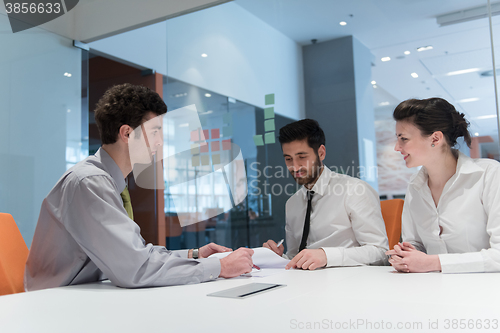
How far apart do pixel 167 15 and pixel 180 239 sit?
212 cm

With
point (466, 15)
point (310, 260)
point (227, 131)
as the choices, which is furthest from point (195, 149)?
point (466, 15)

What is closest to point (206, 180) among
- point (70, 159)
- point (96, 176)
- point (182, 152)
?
point (182, 152)

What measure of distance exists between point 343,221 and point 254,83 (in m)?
1.67

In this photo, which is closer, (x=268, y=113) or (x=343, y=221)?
(x=343, y=221)

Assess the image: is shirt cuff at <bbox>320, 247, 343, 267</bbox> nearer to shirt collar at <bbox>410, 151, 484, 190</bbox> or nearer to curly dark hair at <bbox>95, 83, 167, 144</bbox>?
shirt collar at <bbox>410, 151, 484, 190</bbox>

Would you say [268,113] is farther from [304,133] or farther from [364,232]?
[364,232]

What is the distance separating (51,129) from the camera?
153 inches

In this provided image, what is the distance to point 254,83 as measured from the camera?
343cm

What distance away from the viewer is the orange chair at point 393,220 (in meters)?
2.28

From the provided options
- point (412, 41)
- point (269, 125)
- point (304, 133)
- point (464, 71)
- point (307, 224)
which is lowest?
point (307, 224)

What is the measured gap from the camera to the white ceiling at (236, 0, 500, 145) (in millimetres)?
2654

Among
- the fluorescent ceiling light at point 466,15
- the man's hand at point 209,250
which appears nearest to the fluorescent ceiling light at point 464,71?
the fluorescent ceiling light at point 466,15

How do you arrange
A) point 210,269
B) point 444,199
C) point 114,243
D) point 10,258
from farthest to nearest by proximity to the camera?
1. point 444,199
2. point 10,258
3. point 210,269
4. point 114,243

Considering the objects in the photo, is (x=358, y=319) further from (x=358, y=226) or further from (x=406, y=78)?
(x=406, y=78)
